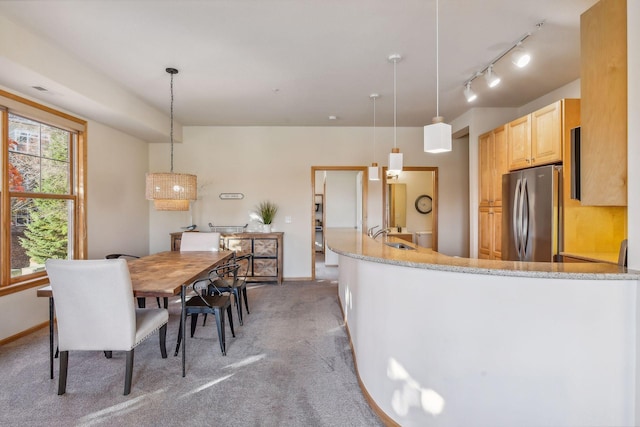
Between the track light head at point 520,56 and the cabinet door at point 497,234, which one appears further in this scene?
the cabinet door at point 497,234

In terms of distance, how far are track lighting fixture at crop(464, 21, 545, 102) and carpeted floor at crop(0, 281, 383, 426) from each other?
284cm

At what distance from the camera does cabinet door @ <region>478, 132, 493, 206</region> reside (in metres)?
4.09

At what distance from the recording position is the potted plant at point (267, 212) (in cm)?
530

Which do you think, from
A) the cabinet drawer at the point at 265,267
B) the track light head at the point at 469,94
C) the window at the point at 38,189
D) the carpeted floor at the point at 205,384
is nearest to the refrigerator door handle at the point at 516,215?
the track light head at the point at 469,94

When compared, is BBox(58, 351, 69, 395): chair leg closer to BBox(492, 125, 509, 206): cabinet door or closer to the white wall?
the white wall

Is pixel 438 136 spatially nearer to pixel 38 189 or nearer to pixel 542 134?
pixel 542 134

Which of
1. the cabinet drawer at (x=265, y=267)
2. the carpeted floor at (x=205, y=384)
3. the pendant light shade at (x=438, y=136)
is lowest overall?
the carpeted floor at (x=205, y=384)

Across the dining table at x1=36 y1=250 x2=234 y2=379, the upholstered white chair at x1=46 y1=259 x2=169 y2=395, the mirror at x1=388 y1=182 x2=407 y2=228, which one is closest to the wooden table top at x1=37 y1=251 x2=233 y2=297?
the dining table at x1=36 y1=250 x2=234 y2=379

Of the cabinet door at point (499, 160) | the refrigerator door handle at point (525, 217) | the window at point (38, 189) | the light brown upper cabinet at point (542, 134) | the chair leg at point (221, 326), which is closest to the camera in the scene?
the chair leg at point (221, 326)

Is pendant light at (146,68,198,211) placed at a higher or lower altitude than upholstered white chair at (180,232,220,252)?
higher

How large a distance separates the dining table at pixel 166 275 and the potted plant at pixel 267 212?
1.57 meters

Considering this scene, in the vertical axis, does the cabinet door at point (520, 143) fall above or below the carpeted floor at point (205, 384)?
above

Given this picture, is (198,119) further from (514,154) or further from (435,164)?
(514,154)

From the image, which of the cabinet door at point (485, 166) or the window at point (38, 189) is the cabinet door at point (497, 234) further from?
the window at point (38, 189)
